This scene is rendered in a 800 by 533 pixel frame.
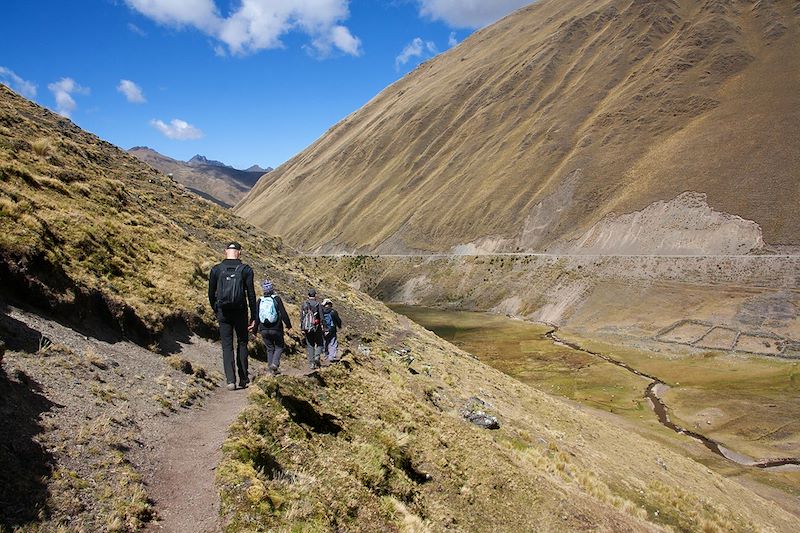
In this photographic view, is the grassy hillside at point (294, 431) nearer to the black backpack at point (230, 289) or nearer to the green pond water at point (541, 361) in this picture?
the black backpack at point (230, 289)

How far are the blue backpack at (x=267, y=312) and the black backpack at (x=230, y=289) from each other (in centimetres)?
194

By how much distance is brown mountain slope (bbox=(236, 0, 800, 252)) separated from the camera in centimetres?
9669

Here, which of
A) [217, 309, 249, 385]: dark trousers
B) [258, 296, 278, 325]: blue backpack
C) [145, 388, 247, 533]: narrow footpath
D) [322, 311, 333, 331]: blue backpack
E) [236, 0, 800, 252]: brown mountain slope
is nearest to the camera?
[145, 388, 247, 533]: narrow footpath

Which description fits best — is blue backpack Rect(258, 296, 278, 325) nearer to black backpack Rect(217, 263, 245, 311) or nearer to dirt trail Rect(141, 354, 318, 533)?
black backpack Rect(217, 263, 245, 311)

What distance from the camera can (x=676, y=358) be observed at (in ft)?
211

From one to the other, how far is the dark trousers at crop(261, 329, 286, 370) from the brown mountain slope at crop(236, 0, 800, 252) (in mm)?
91174

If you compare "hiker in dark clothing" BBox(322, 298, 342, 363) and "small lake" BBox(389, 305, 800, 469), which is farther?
"small lake" BBox(389, 305, 800, 469)

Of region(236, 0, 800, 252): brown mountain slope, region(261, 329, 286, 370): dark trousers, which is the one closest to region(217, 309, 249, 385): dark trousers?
region(261, 329, 286, 370): dark trousers

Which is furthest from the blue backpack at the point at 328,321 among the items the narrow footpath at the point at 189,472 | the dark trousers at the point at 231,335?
the narrow footpath at the point at 189,472

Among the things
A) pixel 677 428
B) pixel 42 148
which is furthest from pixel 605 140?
pixel 42 148

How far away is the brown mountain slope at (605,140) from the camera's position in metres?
96.7

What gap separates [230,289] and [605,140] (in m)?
128

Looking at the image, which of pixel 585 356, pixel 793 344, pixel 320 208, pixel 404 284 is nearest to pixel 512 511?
pixel 585 356

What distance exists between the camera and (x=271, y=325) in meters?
13.2
